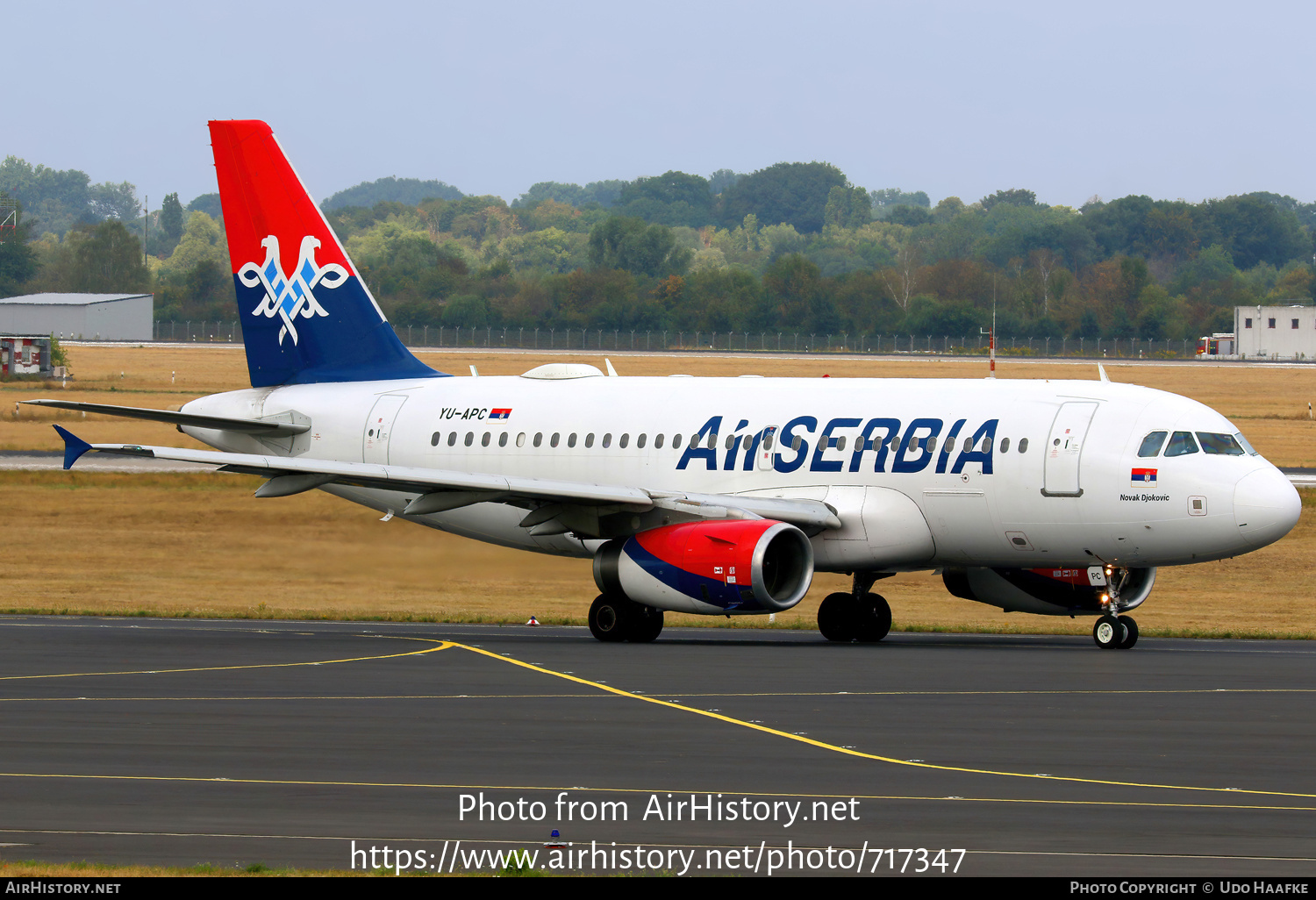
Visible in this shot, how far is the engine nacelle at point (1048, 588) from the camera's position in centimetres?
3291

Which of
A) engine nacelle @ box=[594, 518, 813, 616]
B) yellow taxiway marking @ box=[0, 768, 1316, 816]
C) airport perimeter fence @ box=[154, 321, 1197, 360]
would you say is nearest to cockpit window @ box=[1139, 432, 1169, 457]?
engine nacelle @ box=[594, 518, 813, 616]

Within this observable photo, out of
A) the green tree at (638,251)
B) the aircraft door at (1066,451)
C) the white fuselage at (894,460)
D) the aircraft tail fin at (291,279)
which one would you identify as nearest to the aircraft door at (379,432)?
Result: the white fuselage at (894,460)

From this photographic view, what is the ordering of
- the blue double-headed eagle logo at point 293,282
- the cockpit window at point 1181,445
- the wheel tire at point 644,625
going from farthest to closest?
the blue double-headed eagle logo at point 293,282 < the wheel tire at point 644,625 < the cockpit window at point 1181,445

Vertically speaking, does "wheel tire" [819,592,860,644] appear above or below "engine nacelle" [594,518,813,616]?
below

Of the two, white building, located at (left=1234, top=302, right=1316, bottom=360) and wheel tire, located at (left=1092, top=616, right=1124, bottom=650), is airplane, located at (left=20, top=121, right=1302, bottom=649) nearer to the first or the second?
wheel tire, located at (left=1092, top=616, right=1124, bottom=650)

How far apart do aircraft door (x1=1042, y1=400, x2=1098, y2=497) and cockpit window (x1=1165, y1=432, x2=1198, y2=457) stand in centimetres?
138

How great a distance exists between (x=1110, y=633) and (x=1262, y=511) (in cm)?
322

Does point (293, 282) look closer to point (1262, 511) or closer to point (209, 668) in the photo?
point (209, 668)

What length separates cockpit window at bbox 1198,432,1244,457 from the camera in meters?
31.0

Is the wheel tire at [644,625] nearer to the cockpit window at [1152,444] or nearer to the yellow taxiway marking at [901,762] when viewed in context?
the yellow taxiway marking at [901,762]

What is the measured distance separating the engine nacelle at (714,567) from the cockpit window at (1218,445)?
6.67m

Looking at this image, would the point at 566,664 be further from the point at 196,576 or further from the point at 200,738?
the point at 196,576
